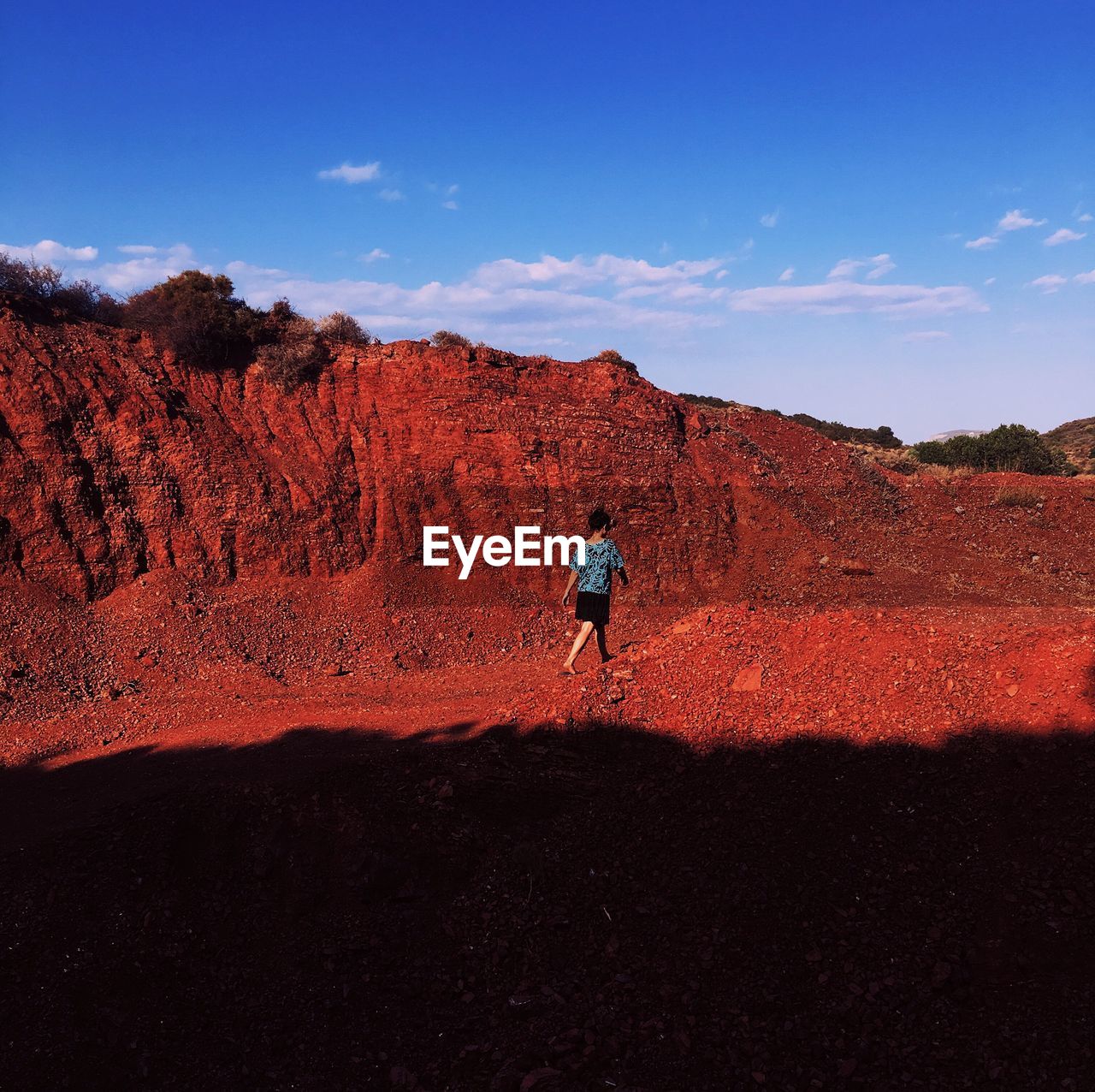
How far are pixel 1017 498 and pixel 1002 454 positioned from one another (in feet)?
30.8

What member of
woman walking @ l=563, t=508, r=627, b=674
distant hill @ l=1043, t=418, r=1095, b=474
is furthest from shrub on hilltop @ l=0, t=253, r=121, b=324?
distant hill @ l=1043, t=418, r=1095, b=474

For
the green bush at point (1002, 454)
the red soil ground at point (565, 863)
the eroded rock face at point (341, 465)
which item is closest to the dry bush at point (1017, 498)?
the eroded rock face at point (341, 465)

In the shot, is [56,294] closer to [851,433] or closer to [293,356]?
[293,356]

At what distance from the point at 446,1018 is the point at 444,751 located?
7.52ft

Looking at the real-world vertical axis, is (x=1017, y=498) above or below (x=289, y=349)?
below

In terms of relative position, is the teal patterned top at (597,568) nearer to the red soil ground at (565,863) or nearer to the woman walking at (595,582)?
the woman walking at (595,582)

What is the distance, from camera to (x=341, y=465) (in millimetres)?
14453

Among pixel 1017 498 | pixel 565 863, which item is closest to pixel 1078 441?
pixel 1017 498

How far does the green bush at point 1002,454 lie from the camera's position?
25.9m

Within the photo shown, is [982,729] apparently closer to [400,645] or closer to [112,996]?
[112,996]

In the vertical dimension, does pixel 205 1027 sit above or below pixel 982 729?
below

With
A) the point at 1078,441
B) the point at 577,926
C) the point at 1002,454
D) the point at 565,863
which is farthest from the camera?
the point at 1078,441

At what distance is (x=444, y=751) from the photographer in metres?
5.95

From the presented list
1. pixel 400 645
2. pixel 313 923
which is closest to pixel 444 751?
pixel 313 923
